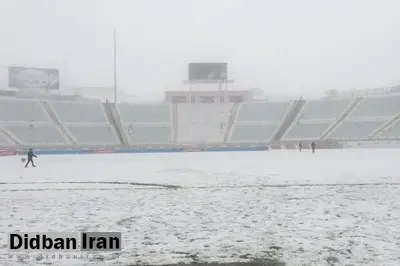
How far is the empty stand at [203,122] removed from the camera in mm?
54469

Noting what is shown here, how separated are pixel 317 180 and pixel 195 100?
52.0m

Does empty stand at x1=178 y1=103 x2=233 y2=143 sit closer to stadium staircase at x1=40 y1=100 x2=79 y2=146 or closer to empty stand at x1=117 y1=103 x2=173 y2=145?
empty stand at x1=117 y1=103 x2=173 y2=145

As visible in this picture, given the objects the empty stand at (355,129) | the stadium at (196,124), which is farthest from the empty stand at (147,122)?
the empty stand at (355,129)

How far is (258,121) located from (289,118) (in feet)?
14.9

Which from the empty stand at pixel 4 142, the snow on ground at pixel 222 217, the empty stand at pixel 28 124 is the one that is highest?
the empty stand at pixel 28 124

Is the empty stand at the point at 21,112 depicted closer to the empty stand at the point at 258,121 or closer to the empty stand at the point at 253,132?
the empty stand at the point at 253,132

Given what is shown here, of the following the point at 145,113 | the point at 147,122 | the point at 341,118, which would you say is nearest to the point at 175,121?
the point at 147,122

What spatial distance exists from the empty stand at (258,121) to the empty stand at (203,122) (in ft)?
6.65

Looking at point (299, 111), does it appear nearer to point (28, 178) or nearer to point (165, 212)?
point (28, 178)

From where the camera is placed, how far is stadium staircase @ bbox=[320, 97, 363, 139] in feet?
170

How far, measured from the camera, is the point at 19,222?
9.67 metres

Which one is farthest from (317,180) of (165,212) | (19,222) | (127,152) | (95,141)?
(95,141)

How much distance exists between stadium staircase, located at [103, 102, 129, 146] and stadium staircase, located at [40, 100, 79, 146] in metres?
5.99

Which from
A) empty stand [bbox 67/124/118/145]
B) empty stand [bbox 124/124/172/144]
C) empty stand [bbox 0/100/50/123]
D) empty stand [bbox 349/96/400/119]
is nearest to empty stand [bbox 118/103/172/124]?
empty stand [bbox 124/124/172/144]
